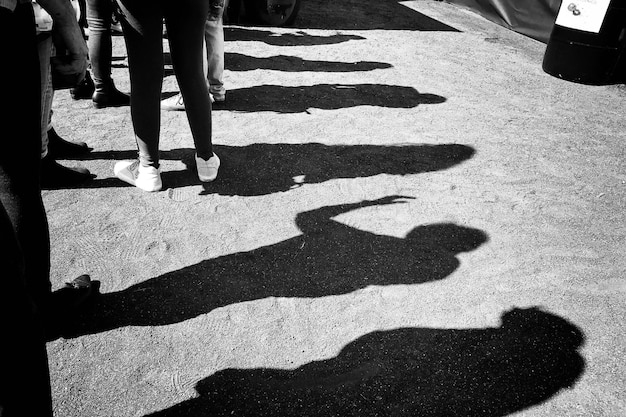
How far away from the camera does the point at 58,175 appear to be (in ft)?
10.0

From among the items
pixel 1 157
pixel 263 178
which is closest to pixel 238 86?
pixel 263 178

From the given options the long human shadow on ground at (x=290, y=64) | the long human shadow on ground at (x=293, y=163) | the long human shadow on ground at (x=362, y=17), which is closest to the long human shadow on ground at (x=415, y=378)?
the long human shadow on ground at (x=293, y=163)

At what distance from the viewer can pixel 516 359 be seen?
2.17m

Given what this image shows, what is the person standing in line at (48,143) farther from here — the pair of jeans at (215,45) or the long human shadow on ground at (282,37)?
the long human shadow on ground at (282,37)

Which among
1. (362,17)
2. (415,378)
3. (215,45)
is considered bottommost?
(415,378)

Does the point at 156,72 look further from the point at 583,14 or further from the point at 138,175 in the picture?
the point at 583,14

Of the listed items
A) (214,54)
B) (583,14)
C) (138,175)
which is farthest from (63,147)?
(583,14)

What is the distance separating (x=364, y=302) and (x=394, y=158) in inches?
68.9

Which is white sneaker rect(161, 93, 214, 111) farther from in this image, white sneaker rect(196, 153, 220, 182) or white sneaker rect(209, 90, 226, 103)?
white sneaker rect(196, 153, 220, 182)

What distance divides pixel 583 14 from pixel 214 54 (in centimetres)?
470

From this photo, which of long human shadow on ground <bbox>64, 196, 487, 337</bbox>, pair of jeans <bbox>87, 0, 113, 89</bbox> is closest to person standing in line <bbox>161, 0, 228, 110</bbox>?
pair of jeans <bbox>87, 0, 113, 89</bbox>

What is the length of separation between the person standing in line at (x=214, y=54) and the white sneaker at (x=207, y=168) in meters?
0.73

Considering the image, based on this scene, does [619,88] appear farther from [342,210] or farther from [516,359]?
[516,359]

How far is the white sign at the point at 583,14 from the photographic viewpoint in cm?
565
